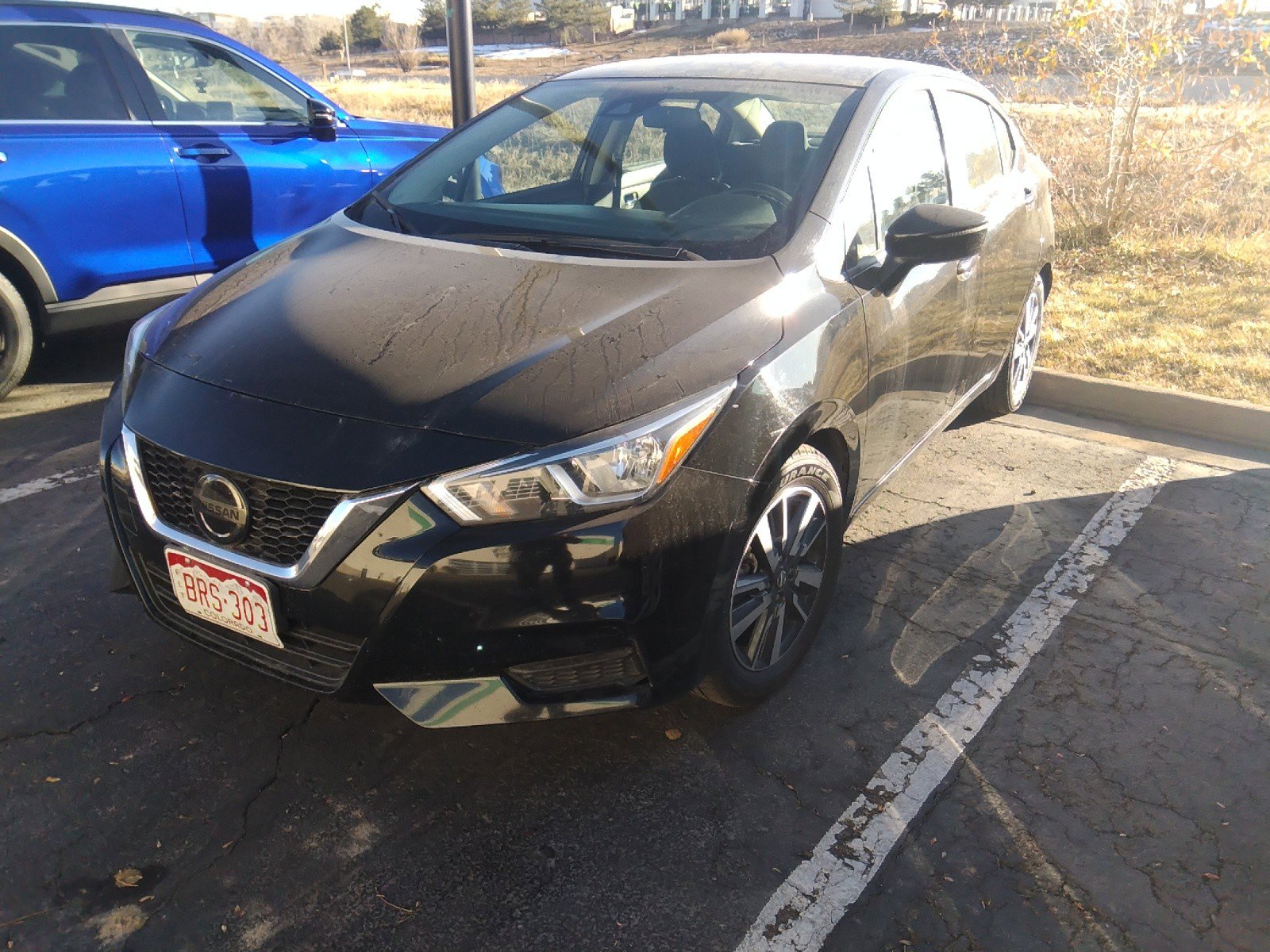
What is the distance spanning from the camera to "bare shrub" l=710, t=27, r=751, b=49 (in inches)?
1494

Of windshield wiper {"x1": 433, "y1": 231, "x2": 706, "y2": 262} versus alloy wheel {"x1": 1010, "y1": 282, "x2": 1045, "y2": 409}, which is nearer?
windshield wiper {"x1": 433, "y1": 231, "x2": 706, "y2": 262}

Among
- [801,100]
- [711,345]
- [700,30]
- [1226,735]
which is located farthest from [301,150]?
[700,30]

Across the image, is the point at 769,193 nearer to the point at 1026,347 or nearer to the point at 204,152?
the point at 1026,347

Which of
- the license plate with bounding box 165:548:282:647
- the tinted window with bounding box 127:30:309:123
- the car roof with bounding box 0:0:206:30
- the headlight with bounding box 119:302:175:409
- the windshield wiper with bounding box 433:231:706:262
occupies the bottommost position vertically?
the license plate with bounding box 165:548:282:647

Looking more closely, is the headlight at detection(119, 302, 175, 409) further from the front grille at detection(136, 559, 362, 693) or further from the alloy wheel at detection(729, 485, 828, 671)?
the alloy wheel at detection(729, 485, 828, 671)

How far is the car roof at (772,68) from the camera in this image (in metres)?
3.58

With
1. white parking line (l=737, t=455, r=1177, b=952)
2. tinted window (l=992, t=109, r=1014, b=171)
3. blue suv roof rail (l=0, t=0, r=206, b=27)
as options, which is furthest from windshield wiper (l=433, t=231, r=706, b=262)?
blue suv roof rail (l=0, t=0, r=206, b=27)

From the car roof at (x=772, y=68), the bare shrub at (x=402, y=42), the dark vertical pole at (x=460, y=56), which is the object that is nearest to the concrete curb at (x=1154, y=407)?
the car roof at (x=772, y=68)

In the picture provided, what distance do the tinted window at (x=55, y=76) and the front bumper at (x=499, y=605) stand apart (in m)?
3.49

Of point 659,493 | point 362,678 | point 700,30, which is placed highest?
point 700,30

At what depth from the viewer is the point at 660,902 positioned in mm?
2217

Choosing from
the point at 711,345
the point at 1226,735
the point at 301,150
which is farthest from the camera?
the point at 301,150

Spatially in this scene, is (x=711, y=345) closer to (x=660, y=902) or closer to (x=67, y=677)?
(x=660, y=902)

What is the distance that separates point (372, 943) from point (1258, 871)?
1.98m
